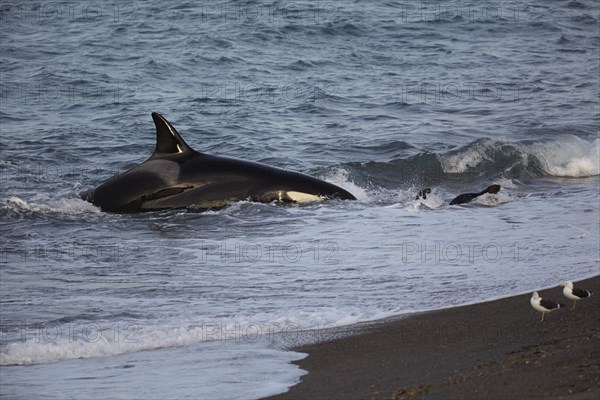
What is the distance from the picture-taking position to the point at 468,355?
788cm

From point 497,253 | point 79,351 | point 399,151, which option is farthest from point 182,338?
A: point 399,151

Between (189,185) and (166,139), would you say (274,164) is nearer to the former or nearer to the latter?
(189,185)

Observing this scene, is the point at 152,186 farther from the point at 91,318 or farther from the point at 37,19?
the point at 37,19

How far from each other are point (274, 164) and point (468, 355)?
10.7 metres

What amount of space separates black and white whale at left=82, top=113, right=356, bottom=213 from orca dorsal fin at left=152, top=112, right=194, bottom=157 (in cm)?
1

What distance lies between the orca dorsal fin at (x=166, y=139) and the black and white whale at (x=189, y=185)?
0.04 ft

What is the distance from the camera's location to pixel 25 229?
13773mm

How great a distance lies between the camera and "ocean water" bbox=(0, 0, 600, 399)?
9.15 m

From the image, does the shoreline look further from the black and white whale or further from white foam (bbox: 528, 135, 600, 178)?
white foam (bbox: 528, 135, 600, 178)

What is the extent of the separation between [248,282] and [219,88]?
48.1ft

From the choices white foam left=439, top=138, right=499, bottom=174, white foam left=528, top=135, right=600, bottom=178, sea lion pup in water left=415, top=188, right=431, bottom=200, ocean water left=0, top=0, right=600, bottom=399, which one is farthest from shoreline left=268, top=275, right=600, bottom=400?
white foam left=439, top=138, right=499, bottom=174

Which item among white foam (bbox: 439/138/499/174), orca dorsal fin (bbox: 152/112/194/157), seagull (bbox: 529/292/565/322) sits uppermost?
orca dorsal fin (bbox: 152/112/194/157)

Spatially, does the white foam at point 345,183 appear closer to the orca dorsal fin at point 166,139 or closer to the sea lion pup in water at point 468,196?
the sea lion pup in water at point 468,196

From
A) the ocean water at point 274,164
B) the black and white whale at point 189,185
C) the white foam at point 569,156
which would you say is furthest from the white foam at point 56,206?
the white foam at point 569,156
